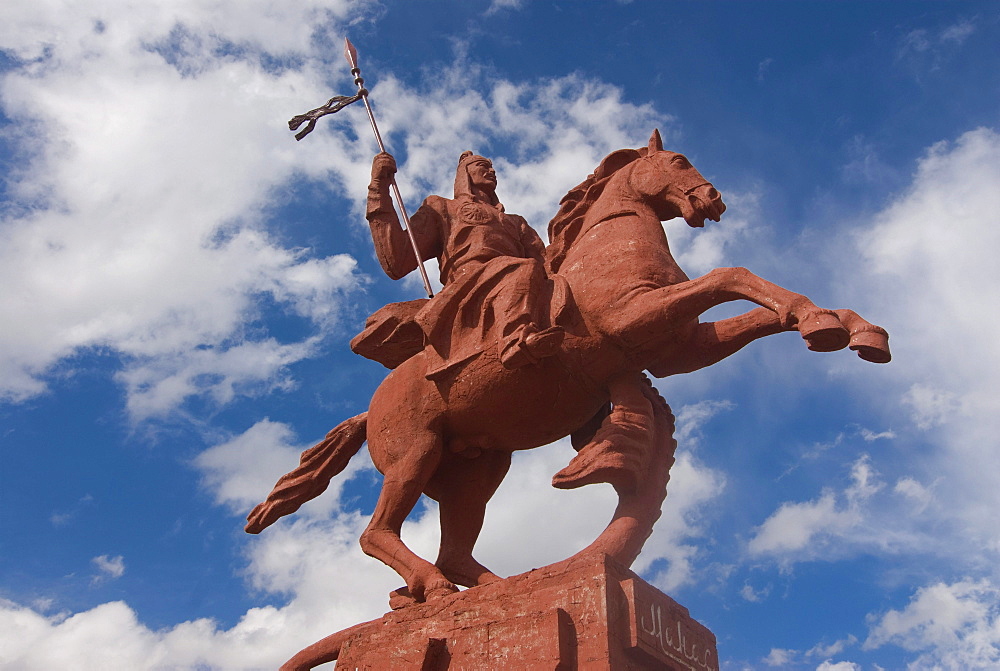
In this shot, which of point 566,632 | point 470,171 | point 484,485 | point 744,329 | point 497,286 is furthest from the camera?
point 470,171

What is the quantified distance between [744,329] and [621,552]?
1.63m

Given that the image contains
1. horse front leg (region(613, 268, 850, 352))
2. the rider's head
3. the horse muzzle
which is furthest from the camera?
the rider's head

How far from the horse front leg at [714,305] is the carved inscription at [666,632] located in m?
1.60

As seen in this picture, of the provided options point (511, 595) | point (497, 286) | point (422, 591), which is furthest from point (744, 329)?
point (422, 591)

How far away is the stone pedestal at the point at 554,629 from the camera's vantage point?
546 centimetres

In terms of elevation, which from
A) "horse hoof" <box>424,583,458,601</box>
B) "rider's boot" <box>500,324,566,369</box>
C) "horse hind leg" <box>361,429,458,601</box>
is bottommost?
"horse hoof" <box>424,583,458,601</box>

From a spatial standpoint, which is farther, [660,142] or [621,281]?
[660,142]

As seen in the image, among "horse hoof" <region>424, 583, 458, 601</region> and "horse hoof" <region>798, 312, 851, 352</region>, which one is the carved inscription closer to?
"horse hoof" <region>424, 583, 458, 601</region>

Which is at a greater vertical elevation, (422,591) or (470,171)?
(470,171)

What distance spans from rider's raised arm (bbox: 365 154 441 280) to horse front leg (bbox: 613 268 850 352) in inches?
93.0

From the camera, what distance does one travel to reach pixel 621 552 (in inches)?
242

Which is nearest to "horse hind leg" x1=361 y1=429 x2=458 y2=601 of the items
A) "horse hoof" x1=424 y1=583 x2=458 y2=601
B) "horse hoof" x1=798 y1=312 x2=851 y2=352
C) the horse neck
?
"horse hoof" x1=424 y1=583 x2=458 y2=601

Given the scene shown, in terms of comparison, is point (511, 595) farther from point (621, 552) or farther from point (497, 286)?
point (497, 286)

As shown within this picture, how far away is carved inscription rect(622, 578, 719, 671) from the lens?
5.52 m
